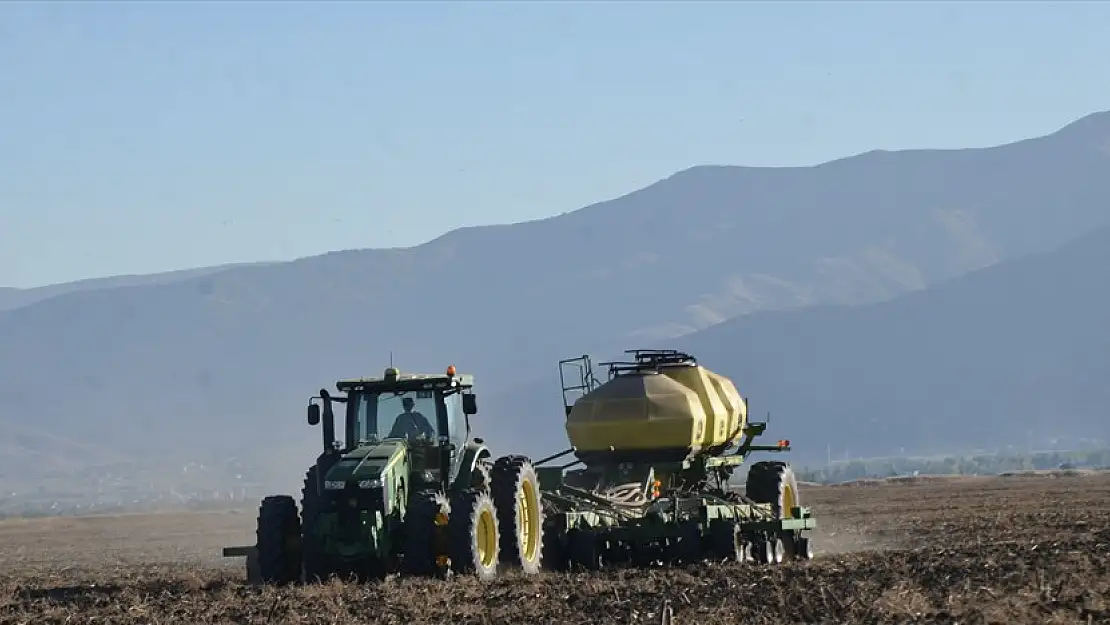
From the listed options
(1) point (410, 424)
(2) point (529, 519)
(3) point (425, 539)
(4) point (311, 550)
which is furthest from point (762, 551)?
(4) point (311, 550)

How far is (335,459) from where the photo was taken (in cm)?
2262

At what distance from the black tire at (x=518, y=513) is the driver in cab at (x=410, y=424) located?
0.95 metres

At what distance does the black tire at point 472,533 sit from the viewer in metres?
20.9

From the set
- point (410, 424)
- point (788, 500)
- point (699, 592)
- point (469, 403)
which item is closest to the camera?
point (699, 592)

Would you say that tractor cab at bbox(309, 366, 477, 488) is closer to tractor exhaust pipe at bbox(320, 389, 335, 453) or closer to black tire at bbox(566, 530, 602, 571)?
tractor exhaust pipe at bbox(320, 389, 335, 453)

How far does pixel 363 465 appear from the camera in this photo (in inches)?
855

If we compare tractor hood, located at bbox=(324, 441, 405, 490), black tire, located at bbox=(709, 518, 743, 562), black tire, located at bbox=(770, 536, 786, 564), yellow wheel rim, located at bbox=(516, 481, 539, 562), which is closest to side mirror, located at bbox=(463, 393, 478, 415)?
tractor hood, located at bbox=(324, 441, 405, 490)

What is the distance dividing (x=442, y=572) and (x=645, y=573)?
2421 mm

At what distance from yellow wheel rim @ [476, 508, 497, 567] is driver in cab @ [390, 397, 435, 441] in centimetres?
150

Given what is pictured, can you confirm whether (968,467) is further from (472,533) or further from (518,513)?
(472,533)

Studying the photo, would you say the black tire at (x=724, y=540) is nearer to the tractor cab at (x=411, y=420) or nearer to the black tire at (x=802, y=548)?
the black tire at (x=802, y=548)

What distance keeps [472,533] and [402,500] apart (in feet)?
5.08

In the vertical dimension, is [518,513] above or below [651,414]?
below

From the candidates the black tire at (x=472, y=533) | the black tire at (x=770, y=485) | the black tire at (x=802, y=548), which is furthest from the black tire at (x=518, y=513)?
the black tire at (x=770, y=485)
